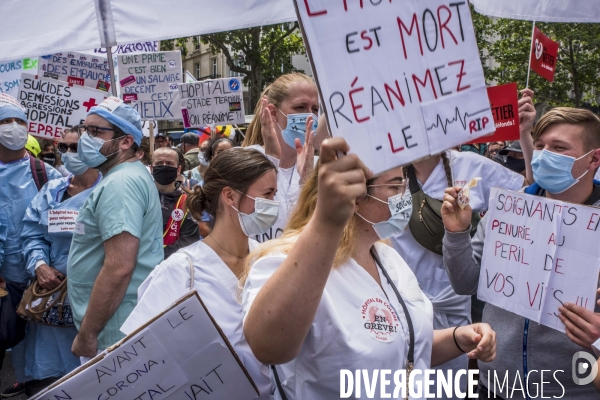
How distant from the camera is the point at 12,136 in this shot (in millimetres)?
4848

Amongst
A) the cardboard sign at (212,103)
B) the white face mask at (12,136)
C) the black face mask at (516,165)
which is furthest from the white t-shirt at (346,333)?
the cardboard sign at (212,103)

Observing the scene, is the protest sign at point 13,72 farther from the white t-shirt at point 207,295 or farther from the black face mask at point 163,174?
the white t-shirt at point 207,295

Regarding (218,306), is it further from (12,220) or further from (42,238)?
(12,220)

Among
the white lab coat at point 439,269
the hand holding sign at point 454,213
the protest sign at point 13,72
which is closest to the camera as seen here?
the hand holding sign at point 454,213

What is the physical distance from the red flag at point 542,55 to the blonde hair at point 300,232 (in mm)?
4137

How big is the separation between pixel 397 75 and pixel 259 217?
1280 mm

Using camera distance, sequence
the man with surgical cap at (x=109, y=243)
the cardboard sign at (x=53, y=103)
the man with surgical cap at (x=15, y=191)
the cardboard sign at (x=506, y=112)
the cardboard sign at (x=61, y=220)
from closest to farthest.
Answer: the man with surgical cap at (x=109, y=243) < the cardboard sign at (x=506, y=112) < the cardboard sign at (x=61, y=220) < the man with surgical cap at (x=15, y=191) < the cardboard sign at (x=53, y=103)

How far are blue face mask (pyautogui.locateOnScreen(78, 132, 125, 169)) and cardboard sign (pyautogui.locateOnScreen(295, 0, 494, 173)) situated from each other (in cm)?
228

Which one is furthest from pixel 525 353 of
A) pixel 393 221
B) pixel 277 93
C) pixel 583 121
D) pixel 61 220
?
pixel 61 220

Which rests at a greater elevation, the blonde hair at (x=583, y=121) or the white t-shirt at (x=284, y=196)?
the blonde hair at (x=583, y=121)

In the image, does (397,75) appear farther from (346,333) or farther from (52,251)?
(52,251)

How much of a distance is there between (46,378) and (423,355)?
2.89m

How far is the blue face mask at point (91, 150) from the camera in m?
3.44

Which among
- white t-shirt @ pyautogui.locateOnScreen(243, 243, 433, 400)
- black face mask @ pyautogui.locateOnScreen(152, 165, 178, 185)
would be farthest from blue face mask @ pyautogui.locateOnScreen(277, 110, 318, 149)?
black face mask @ pyautogui.locateOnScreen(152, 165, 178, 185)
